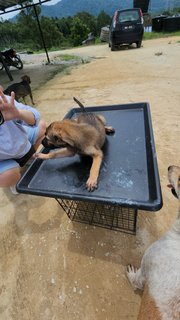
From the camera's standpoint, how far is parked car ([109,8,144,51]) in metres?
9.66

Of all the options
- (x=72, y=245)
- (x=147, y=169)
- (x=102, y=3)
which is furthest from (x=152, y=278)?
(x=102, y=3)

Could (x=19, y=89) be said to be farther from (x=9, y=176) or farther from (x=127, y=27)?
(x=127, y=27)

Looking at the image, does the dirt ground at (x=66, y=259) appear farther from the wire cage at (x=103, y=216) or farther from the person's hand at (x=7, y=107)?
the person's hand at (x=7, y=107)

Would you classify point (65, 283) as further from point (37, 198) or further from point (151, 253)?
point (37, 198)

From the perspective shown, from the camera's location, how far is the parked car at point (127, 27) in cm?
966

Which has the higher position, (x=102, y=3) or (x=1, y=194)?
(x=102, y=3)

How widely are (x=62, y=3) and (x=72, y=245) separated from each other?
778 ft

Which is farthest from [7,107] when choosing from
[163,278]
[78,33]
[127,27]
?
[78,33]

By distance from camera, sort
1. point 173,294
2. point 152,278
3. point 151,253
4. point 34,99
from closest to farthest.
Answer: point 173,294 < point 152,278 < point 151,253 < point 34,99

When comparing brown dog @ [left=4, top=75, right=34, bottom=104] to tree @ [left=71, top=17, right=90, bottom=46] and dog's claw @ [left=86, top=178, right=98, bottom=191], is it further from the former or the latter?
tree @ [left=71, top=17, right=90, bottom=46]

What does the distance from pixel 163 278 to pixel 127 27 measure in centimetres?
Answer: 1098

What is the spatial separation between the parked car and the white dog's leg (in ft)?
35.1

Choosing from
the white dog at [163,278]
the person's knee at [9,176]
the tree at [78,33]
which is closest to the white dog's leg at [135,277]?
the white dog at [163,278]

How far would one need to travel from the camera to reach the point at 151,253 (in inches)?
56.0
